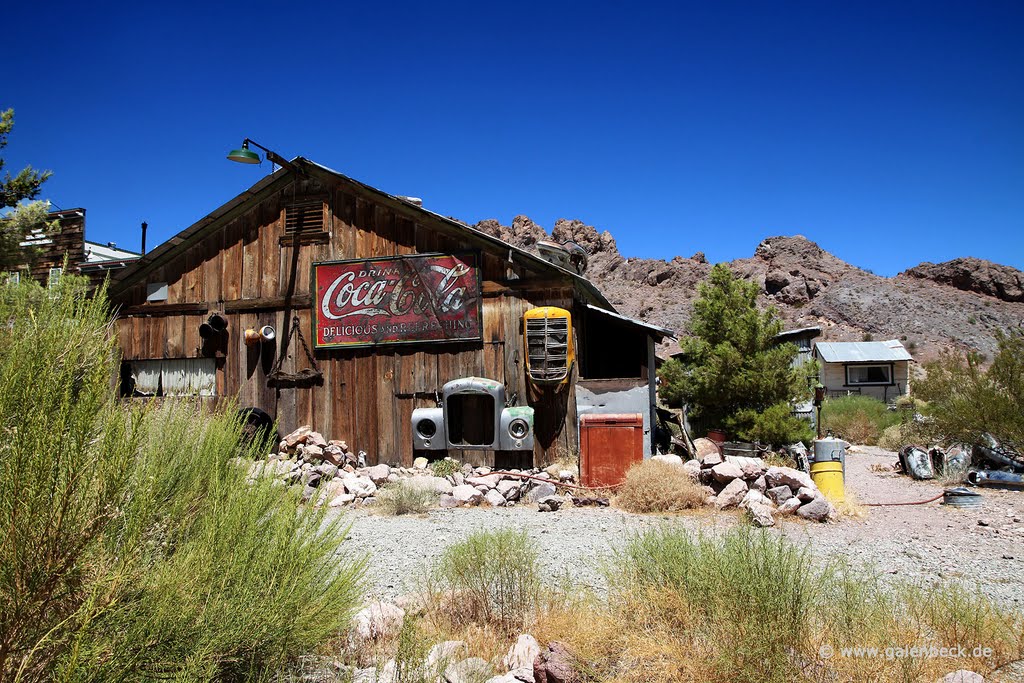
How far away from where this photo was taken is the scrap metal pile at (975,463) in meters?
11.1

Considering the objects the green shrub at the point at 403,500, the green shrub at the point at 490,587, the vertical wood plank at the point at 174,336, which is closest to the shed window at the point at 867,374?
the green shrub at the point at 403,500

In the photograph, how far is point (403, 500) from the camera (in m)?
9.84

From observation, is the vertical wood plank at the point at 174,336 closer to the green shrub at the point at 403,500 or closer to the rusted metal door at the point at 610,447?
the green shrub at the point at 403,500

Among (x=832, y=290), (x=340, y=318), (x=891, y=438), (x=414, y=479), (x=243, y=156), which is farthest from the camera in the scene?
(x=832, y=290)

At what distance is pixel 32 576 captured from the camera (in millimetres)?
2242

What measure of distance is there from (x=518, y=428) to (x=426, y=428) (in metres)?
2.02

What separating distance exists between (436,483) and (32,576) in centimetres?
921

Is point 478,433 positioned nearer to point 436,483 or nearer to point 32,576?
point 436,483

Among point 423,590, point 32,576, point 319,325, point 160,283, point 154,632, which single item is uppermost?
point 160,283

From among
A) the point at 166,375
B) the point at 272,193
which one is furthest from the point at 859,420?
the point at 166,375

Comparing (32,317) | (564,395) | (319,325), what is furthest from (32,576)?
(319,325)

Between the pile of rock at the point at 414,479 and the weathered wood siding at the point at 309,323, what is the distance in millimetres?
567

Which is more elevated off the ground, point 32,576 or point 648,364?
point 648,364

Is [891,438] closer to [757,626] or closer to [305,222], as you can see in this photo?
[305,222]
